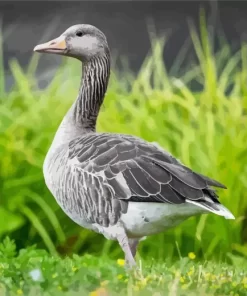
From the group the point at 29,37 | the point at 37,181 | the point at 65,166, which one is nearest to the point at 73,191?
the point at 65,166

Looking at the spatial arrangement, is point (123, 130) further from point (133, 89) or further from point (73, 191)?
point (73, 191)

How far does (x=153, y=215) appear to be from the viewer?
4.37 meters

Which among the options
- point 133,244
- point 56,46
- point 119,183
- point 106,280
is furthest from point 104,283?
point 56,46

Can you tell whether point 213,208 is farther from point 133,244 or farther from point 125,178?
point 133,244

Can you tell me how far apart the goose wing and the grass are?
354 millimetres

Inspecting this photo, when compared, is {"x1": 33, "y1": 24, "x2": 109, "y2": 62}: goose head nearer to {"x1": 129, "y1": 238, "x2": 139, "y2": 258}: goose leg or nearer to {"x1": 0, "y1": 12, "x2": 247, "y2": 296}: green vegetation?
{"x1": 129, "y1": 238, "x2": 139, "y2": 258}: goose leg

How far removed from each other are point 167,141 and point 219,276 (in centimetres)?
212

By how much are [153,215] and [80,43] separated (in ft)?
4.11

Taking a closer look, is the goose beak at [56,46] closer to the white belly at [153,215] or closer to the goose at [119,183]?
the goose at [119,183]

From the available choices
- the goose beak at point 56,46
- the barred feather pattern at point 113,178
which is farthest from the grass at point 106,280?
the goose beak at point 56,46

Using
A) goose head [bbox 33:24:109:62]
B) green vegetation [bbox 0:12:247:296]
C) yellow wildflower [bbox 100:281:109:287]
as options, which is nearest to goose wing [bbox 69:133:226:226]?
yellow wildflower [bbox 100:281:109:287]

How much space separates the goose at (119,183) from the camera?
4.34 meters

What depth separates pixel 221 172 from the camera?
598 centimetres

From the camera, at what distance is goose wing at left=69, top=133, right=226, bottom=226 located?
14.2ft
